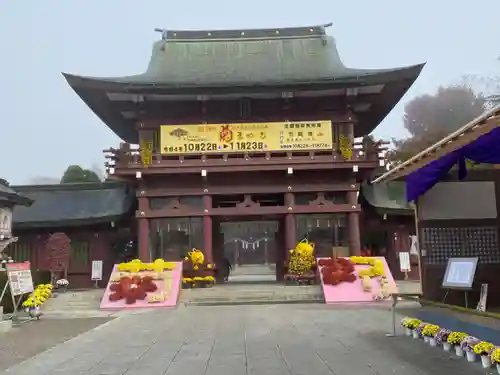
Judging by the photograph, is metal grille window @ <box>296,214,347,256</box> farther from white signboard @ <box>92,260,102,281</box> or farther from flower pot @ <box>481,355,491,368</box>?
flower pot @ <box>481,355,491,368</box>

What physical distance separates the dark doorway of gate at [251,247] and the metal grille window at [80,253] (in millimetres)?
6166

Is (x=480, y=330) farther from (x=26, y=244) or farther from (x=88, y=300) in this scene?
(x=26, y=244)

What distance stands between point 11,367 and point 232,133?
49.9ft

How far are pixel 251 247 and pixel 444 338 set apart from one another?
36.7 metres

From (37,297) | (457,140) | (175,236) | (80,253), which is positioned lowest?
(37,297)

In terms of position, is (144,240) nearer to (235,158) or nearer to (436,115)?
(235,158)

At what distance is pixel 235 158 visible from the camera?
22.0 meters

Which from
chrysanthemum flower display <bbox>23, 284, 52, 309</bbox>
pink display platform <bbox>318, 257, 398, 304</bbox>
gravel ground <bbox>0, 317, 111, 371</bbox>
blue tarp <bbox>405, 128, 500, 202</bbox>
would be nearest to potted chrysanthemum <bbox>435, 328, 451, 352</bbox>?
blue tarp <bbox>405, 128, 500, 202</bbox>

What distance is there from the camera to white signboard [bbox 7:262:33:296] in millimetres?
13648

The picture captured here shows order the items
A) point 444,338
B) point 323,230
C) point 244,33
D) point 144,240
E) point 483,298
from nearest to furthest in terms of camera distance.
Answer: point 444,338 → point 483,298 → point 144,240 → point 323,230 → point 244,33

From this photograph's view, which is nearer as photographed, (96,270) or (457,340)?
(457,340)

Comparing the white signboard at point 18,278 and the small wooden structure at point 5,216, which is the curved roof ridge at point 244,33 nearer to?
the small wooden structure at point 5,216

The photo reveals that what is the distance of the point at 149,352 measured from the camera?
29.1 feet

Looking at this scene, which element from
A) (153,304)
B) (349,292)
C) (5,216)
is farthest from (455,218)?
(5,216)
